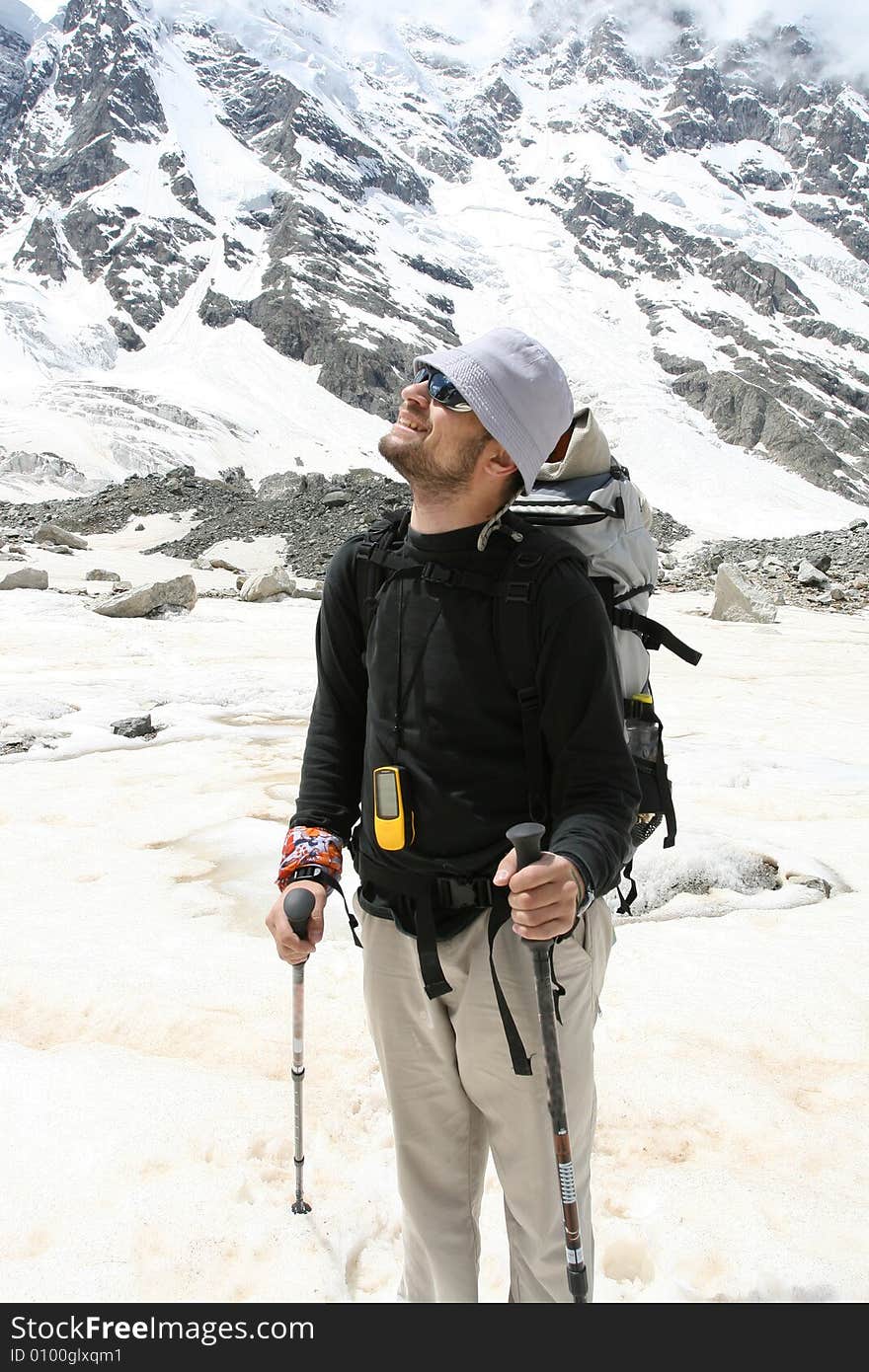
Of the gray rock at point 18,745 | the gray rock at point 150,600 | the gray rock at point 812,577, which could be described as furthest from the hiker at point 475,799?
the gray rock at point 812,577

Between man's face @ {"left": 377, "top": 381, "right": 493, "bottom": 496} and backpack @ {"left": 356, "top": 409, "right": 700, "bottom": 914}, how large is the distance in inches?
5.9

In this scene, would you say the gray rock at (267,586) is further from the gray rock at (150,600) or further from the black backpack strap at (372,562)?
the black backpack strap at (372,562)

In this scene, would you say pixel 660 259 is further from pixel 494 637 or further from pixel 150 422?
pixel 494 637

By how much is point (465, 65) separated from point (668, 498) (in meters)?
154

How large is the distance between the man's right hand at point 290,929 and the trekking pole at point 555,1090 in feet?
1.59

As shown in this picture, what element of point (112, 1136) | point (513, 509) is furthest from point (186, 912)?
point (513, 509)

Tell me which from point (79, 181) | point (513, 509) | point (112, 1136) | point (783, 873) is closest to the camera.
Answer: point (513, 509)

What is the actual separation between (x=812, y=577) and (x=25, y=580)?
15396 millimetres

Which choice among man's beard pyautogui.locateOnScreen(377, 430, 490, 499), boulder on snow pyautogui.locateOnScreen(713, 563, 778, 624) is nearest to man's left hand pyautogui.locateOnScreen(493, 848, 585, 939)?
man's beard pyautogui.locateOnScreen(377, 430, 490, 499)

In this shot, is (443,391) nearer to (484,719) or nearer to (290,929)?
(484,719)

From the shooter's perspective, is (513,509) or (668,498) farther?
(668,498)

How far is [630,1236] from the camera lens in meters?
2.45

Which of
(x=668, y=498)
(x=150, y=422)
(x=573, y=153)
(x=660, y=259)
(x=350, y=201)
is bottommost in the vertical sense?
(x=150, y=422)

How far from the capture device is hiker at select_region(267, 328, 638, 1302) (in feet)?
5.63
